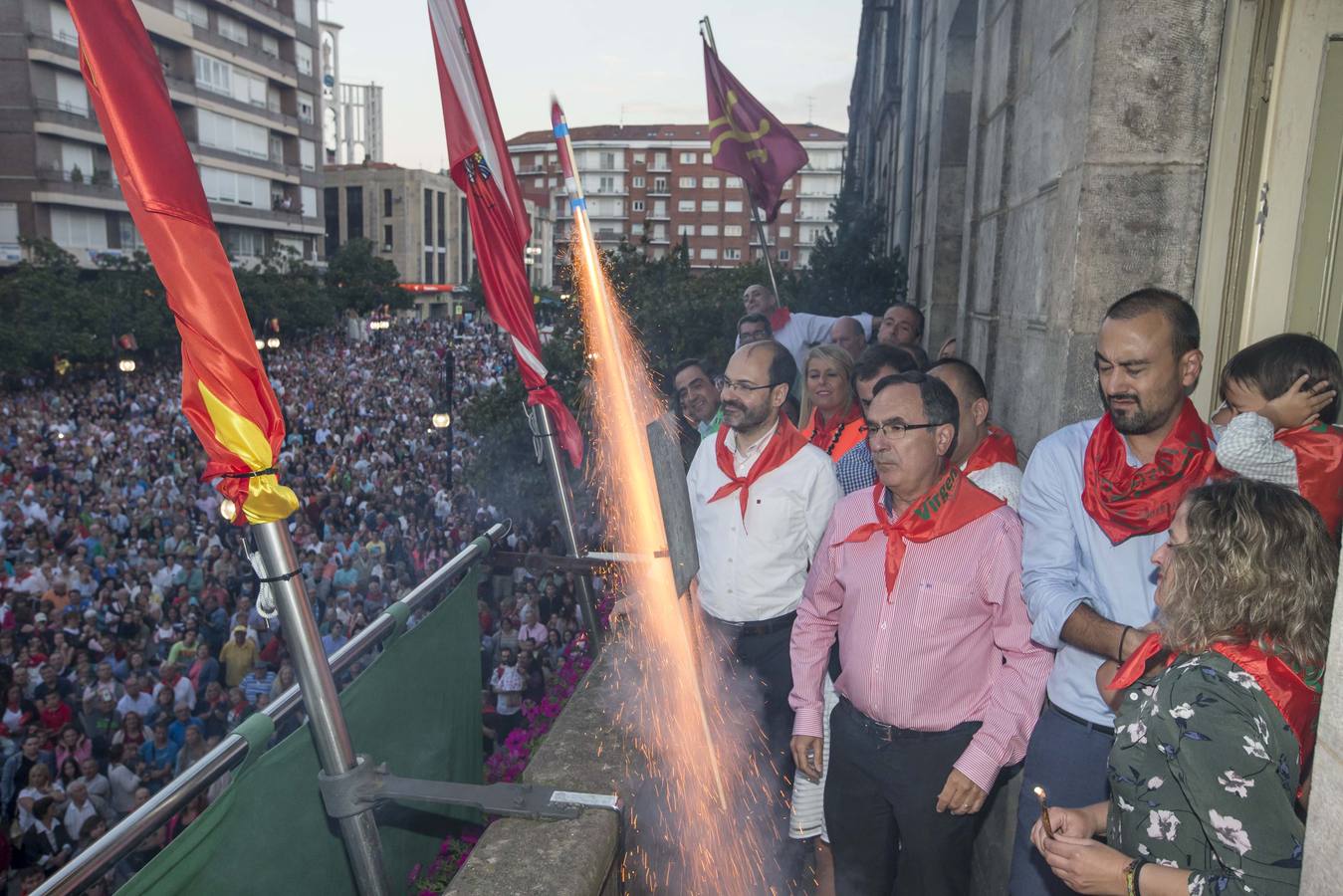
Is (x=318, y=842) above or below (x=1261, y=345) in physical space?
below

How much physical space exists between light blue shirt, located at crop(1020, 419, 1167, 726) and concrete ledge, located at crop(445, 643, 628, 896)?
1.49 m

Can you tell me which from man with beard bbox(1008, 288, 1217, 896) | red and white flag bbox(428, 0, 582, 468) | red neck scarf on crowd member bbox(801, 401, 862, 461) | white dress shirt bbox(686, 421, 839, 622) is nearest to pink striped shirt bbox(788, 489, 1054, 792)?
man with beard bbox(1008, 288, 1217, 896)

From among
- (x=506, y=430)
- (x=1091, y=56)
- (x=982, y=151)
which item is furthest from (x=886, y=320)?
(x=506, y=430)

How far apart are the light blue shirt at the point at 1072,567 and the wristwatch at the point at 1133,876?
852mm

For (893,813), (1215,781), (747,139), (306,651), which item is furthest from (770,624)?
(747,139)

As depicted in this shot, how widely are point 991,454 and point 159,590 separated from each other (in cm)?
1281

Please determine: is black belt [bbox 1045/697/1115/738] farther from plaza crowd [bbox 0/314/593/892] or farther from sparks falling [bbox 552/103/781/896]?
plaza crowd [bbox 0/314/593/892]

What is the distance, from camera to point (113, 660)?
1070 centimetres

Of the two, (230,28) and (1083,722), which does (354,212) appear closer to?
(230,28)

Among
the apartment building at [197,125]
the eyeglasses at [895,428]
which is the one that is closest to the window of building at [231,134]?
the apartment building at [197,125]

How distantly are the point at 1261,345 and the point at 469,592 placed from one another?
300 centimetres

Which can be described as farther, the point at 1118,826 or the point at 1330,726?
the point at 1118,826

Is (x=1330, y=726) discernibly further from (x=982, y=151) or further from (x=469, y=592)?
(x=982, y=151)

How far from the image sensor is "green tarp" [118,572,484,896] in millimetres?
2291
